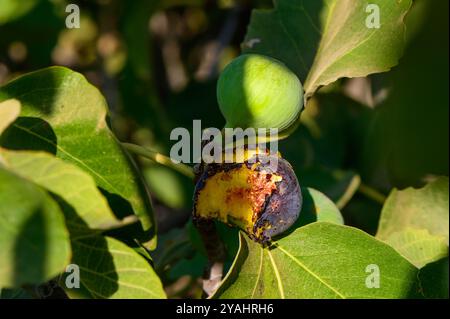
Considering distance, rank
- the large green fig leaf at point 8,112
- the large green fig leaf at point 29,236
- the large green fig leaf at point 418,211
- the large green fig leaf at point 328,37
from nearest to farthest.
Result: the large green fig leaf at point 29,236, the large green fig leaf at point 8,112, the large green fig leaf at point 328,37, the large green fig leaf at point 418,211

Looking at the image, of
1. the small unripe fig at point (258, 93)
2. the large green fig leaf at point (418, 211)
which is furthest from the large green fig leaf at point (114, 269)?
the large green fig leaf at point (418, 211)

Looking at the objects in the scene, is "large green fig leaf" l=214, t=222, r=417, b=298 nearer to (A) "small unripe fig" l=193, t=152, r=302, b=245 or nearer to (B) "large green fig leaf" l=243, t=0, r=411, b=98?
(A) "small unripe fig" l=193, t=152, r=302, b=245

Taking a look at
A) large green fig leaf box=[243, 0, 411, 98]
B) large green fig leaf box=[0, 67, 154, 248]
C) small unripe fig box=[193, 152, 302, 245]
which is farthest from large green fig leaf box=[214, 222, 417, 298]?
large green fig leaf box=[243, 0, 411, 98]

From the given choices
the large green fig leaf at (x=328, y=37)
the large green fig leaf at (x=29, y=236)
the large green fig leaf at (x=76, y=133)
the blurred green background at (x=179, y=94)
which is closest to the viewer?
the large green fig leaf at (x=29, y=236)

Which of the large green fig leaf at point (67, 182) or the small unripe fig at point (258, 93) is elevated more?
the small unripe fig at point (258, 93)

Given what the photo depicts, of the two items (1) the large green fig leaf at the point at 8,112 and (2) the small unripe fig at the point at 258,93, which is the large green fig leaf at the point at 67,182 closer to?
(1) the large green fig leaf at the point at 8,112
